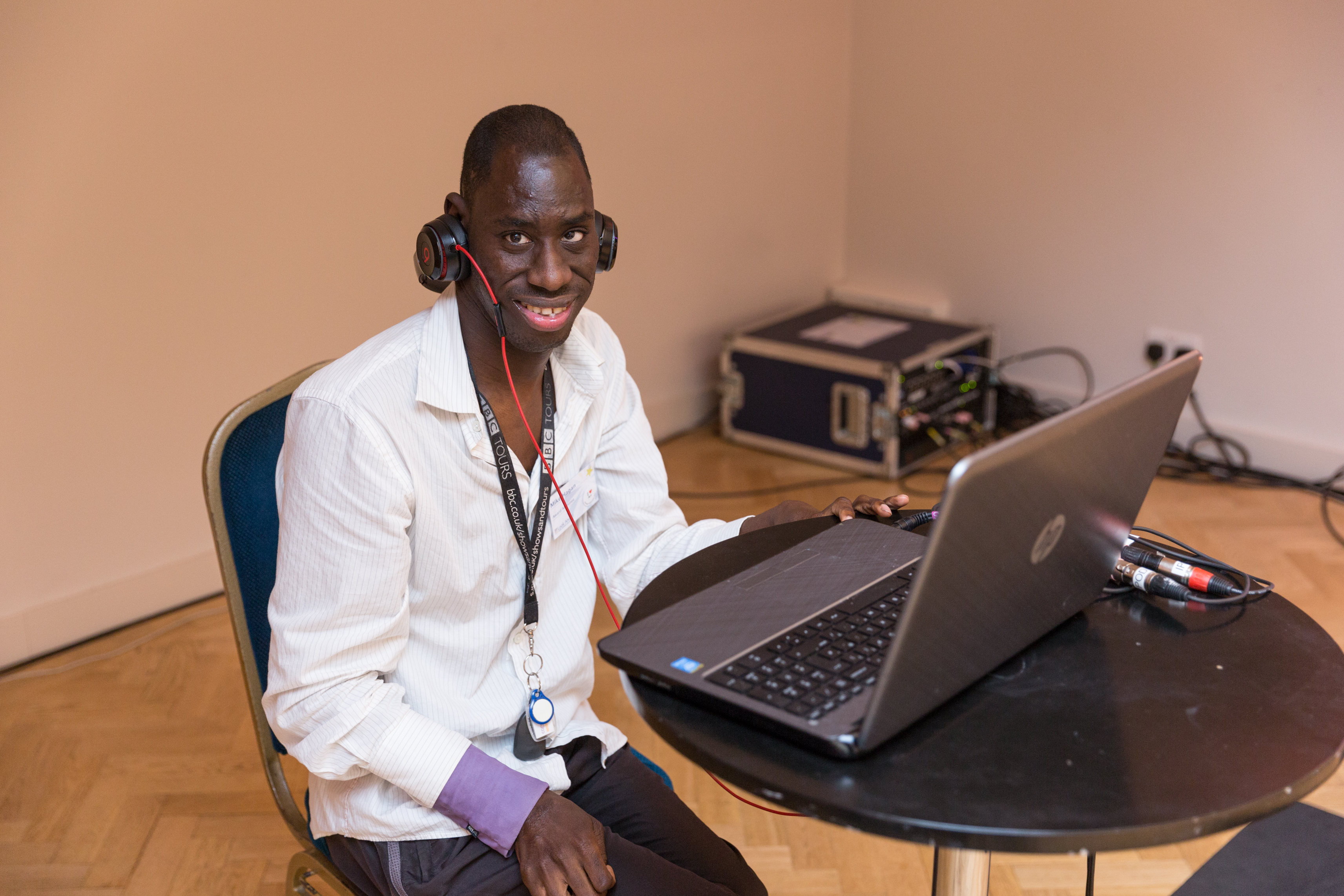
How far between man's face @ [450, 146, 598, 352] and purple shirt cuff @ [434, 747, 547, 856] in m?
0.43

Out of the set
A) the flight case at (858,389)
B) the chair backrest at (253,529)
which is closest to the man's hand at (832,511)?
the chair backrest at (253,529)

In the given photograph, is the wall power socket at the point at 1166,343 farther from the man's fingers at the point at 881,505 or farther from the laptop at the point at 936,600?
the laptop at the point at 936,600

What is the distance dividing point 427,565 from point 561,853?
0.32 meters

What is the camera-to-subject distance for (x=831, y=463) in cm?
376

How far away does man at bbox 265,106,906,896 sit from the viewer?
1.20m

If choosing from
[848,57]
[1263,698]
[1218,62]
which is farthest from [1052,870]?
[848,57]

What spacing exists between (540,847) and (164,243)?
201 cm

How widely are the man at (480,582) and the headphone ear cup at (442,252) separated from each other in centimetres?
2

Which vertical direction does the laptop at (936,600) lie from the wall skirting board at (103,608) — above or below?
above

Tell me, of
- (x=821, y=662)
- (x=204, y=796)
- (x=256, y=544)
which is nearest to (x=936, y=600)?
(x=821, y=662)

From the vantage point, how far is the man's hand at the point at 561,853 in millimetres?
1160

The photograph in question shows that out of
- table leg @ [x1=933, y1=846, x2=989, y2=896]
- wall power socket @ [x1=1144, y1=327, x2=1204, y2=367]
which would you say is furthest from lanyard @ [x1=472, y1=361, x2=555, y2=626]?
wall power socket @ [x1=1144, y1=327, x2=1204, y2=367]

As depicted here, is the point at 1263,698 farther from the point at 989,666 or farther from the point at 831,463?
the point at 831,463

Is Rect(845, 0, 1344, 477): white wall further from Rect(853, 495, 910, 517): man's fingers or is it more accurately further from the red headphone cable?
the red headphone cable
